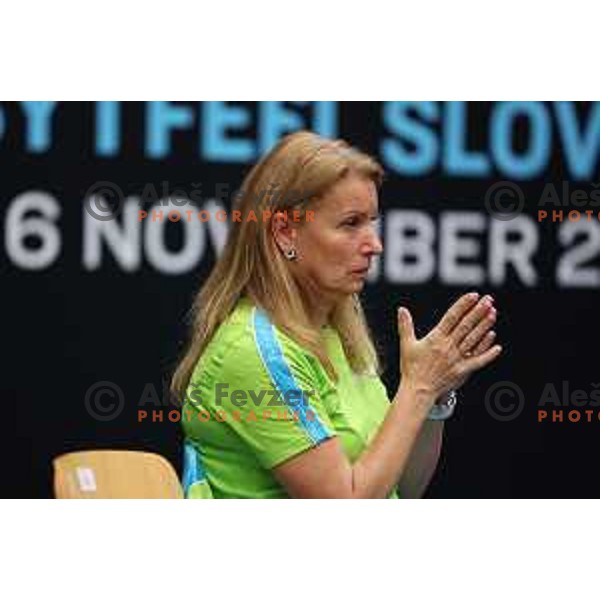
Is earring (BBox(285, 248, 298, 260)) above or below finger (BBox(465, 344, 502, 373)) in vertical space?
above

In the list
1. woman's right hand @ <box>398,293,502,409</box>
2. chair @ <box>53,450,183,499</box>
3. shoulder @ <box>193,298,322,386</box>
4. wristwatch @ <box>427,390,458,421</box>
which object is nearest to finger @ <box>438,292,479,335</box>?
woman's right hand @ <box>398,293,502,409</box>

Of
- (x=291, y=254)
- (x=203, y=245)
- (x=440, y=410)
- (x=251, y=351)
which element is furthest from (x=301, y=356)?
(x=203, y=245)

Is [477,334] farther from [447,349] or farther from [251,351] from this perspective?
[251,351]

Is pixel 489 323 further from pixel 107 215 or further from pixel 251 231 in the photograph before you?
pixel 107 215

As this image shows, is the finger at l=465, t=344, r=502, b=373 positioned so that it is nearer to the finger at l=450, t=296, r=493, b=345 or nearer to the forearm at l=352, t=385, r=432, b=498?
the finger at l=450, t=296, r=493, b=345

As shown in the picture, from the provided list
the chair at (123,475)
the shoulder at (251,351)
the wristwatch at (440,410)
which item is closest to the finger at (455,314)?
the wristwatch at (440,410)

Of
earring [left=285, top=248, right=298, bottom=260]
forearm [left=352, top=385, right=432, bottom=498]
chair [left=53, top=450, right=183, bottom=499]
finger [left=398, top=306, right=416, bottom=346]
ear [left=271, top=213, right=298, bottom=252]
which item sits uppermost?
ear [left=271, top=213, right=298, bottom=252]

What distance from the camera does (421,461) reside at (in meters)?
2.08

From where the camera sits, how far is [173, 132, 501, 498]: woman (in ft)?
5.62

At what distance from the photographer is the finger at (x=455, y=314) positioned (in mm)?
1940

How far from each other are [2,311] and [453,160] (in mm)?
1246

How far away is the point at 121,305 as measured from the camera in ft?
9.23

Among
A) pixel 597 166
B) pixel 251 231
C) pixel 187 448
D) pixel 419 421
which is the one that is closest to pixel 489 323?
pixel 419 421

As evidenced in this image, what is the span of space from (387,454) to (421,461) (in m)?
0.36
